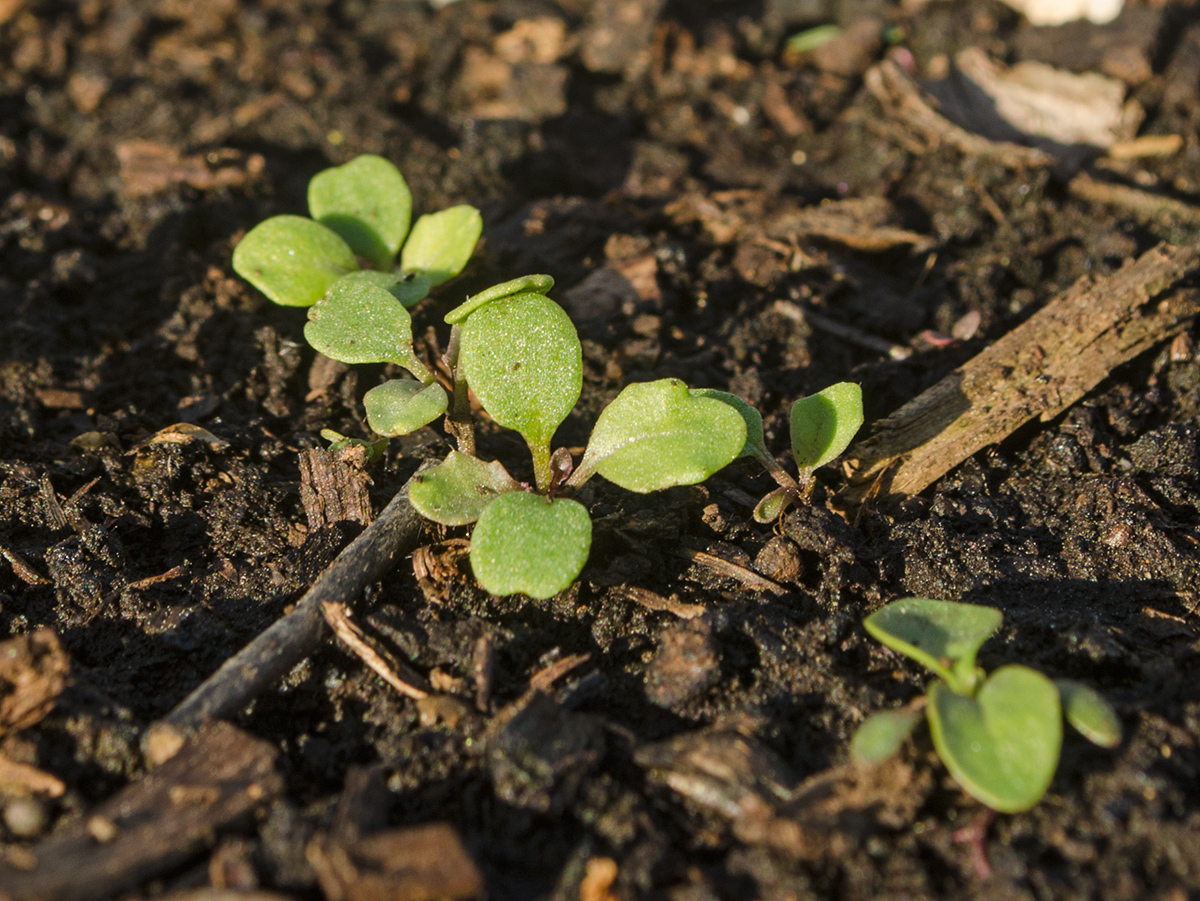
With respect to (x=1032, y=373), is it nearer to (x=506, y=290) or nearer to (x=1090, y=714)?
(x=1090, y=714)

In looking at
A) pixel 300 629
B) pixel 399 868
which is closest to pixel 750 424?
pixel 300 629

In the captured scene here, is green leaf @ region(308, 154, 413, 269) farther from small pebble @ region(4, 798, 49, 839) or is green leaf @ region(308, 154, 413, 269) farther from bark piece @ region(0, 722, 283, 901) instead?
small pebble @ region(4, 798, 49, 839)

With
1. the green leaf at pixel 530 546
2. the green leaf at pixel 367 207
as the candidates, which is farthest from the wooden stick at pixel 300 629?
the green leaf at pixel 367 207

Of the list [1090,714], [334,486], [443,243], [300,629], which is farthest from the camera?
[443,243]

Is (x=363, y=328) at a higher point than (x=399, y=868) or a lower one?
higher

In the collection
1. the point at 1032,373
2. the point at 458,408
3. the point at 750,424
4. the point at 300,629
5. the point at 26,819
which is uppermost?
the point at 1032,373

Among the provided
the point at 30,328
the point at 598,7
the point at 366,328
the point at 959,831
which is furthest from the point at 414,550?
the point at 598,7

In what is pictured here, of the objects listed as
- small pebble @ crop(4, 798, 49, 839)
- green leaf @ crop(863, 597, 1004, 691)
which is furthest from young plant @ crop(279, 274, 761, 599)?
small pebble @ crop(4, 798, 49, 839)

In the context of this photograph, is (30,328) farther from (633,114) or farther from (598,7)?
(598,7)
